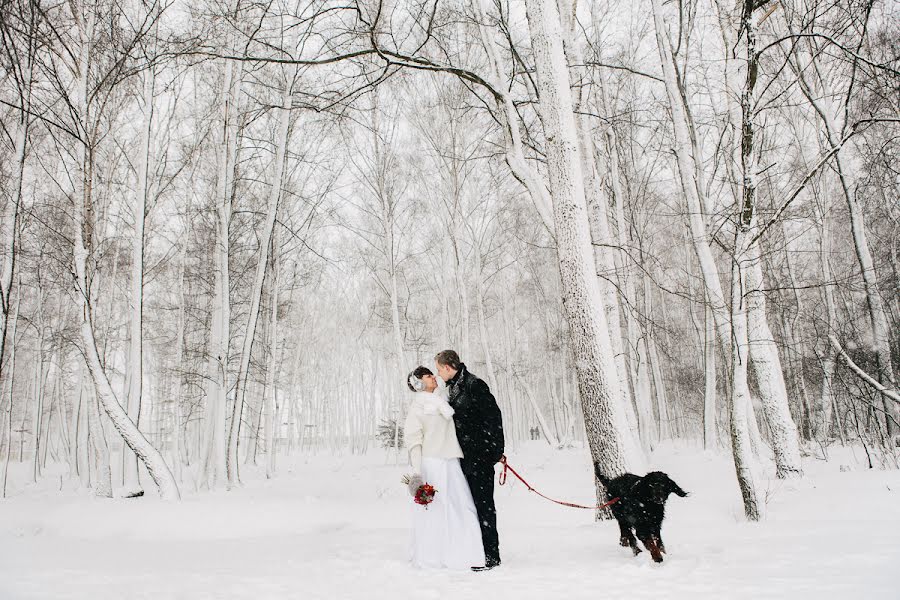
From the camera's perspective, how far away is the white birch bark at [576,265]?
3.91 m

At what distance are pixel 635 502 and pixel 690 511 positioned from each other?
2813 mm

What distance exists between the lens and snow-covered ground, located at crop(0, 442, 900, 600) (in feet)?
8.54

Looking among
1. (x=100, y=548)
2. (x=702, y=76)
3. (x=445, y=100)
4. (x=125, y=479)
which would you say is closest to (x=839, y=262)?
(x=702, y=76)

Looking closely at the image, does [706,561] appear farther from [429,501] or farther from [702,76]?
[702,76]

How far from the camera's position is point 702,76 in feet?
26.2

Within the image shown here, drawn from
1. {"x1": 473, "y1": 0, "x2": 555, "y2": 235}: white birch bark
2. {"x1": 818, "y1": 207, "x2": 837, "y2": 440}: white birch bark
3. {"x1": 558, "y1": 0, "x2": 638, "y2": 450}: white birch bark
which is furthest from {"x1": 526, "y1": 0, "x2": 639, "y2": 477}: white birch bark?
{"x1": 818, "y1": 207, "x2": 837, "y2": 440}: white birch bark

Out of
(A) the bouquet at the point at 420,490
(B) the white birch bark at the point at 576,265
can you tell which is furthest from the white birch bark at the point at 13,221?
(B) the white birch bark at the point at 576,265

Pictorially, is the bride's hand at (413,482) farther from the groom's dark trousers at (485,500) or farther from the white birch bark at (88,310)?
the white birch bark at (88,310)

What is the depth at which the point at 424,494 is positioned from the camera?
10.7 feet

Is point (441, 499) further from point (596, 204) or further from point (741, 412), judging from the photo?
point (596, 204)

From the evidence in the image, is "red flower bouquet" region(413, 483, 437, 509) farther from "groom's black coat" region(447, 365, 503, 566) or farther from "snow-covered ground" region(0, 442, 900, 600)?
"snow-covered ground" region(0, 442, 900, 600)

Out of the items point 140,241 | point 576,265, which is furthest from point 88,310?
point 576,265

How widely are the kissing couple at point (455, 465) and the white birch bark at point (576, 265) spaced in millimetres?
1006

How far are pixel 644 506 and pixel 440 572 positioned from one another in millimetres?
1402
